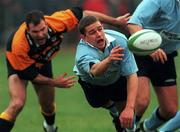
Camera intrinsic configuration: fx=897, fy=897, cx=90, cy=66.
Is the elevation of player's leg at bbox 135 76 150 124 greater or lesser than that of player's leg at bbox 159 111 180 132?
greater

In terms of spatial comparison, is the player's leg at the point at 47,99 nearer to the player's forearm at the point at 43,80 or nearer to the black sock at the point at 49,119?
the black sock at the point at 49,119

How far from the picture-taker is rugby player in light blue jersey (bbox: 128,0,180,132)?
33.1 ft

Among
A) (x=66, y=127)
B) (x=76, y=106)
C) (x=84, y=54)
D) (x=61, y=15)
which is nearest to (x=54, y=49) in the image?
(x=61, y=15)

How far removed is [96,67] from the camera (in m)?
9.02

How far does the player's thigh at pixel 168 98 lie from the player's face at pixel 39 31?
5.14 feet

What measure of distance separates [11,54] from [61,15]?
0.86 meters

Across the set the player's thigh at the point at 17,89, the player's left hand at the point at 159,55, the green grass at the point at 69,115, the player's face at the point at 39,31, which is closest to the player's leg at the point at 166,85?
the player's left hand at the point at 159,55

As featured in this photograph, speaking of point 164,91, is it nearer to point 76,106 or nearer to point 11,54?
point 11,54

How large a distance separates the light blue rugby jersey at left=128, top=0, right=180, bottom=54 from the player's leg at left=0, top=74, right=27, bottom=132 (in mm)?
1498

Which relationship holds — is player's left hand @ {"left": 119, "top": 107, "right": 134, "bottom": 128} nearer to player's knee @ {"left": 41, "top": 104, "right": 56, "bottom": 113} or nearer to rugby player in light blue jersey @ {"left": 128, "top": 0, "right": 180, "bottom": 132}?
rugby player in light blue jersey @ {"left": 128, "top": 0, "right": 180, "bottom": 132}

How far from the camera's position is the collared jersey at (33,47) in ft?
33.3

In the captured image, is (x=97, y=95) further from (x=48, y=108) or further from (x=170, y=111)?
(x=48, y=108)

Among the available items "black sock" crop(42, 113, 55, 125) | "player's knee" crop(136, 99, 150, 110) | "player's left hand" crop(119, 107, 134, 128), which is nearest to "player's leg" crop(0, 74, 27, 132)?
"black sock" crop(42, 113, 55, 125)

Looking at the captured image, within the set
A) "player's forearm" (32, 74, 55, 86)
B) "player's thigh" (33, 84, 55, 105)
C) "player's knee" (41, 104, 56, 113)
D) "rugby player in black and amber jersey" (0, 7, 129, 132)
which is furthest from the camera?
"player's knee" (41, 104, 56, 113)
